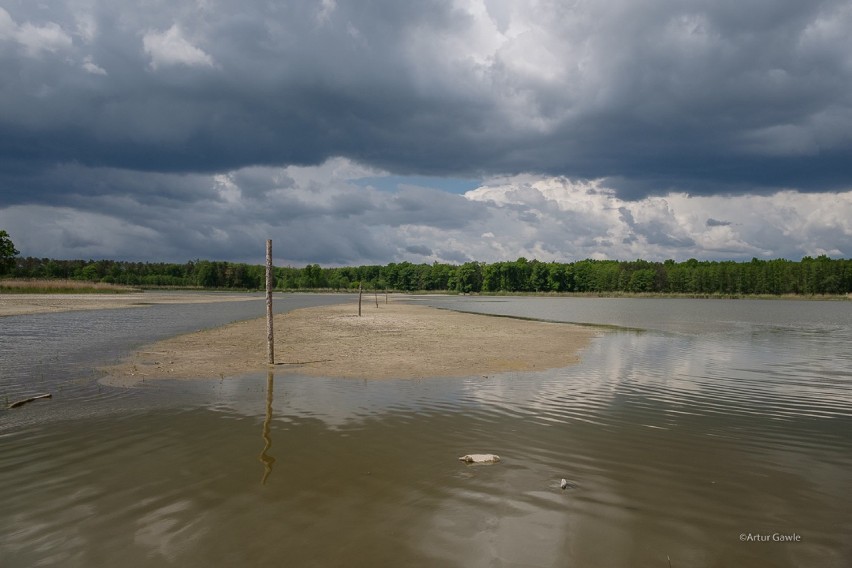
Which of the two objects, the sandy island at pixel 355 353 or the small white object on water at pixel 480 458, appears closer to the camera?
the small white object on water at pixel 480 458

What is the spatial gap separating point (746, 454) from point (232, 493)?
10417 millimetres

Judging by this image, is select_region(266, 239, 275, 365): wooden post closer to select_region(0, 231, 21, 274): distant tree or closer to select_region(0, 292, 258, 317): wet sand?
select_region(0, 292, 258, 317): wet sand

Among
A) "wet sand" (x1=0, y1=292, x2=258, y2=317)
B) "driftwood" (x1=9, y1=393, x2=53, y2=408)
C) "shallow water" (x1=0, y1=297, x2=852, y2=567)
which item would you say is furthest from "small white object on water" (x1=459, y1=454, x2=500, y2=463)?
"wet sand" (x1=0, y1=292, x2=258, y2=317)

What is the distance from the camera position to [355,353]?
25.8 m

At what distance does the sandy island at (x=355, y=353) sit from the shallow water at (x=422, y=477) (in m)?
3.46

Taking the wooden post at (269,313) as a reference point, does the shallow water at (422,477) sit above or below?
below

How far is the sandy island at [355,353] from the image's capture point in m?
20.5

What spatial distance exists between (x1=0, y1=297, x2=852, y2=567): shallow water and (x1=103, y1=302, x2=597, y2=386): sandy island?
3462 mm

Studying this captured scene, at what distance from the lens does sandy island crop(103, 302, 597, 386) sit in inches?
806

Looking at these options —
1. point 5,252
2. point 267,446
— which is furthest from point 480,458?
point 5,252

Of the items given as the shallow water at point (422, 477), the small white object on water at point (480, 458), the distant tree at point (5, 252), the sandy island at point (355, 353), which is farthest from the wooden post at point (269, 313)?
the distant tree at point (5, 252)

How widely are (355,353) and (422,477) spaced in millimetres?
17075

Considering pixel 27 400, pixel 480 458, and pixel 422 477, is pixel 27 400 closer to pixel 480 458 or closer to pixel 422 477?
pixel 422 477

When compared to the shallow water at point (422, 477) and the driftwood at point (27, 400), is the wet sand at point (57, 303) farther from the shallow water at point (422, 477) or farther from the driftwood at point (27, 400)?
the shallow water at point (422, 477)
